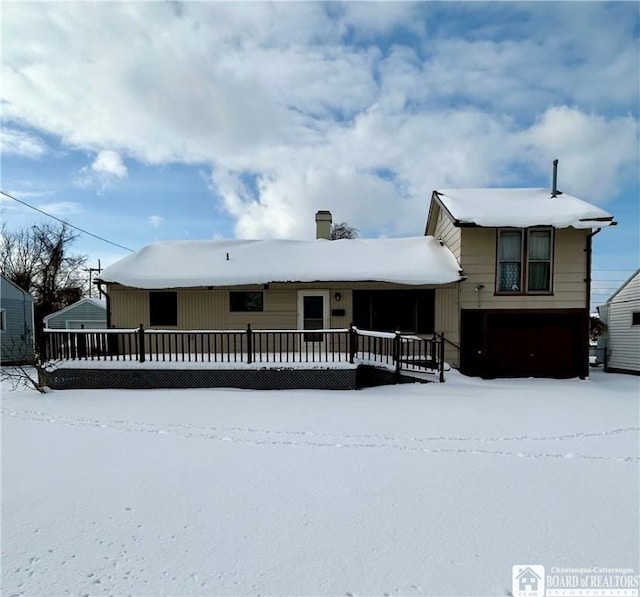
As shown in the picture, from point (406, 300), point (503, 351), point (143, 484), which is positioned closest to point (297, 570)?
point (143, 484)

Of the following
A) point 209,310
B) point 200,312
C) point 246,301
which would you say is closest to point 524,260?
point 246,301

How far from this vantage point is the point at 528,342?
1045 centimetres

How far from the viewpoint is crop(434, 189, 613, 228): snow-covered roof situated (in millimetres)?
9555

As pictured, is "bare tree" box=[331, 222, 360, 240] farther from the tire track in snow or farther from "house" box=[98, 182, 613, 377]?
the tire track in snow

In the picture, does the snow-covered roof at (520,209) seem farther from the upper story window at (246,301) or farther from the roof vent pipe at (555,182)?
the upper story window at (246,301)

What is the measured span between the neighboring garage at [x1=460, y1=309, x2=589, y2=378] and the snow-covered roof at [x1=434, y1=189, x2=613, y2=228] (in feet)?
8.70

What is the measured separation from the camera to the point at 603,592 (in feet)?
6.98

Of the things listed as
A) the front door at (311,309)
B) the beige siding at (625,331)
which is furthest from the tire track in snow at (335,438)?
the beige siding at (625,331)

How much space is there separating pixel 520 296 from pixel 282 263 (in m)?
7.38

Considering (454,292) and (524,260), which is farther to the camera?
(454,292)

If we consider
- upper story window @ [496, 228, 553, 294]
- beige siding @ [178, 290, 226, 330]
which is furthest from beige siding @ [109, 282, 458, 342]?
upper story window @ [496, 228, 553, 294]

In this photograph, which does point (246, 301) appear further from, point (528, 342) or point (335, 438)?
point (528, 342)

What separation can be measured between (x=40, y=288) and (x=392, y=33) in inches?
1218

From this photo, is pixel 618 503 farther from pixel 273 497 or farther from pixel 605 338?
pixel 605 338
